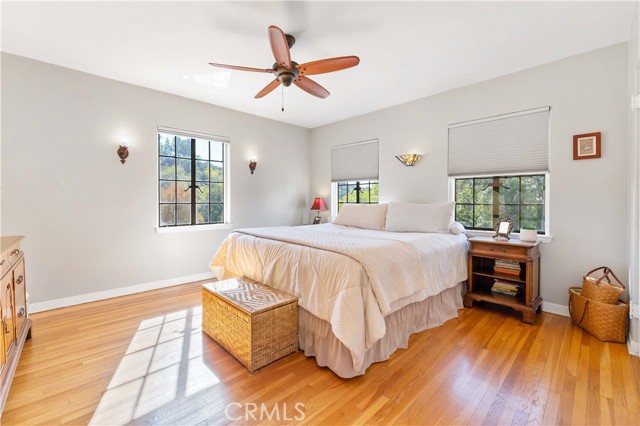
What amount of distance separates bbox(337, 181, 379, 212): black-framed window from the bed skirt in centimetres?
220

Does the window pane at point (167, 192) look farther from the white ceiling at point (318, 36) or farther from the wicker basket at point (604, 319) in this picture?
the wicker basket at point (604, 319)

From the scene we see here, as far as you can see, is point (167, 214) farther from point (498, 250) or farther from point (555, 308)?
point (555, 308)

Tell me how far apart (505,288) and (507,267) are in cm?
23

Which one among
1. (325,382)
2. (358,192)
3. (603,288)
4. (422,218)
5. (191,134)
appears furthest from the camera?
(358,192)

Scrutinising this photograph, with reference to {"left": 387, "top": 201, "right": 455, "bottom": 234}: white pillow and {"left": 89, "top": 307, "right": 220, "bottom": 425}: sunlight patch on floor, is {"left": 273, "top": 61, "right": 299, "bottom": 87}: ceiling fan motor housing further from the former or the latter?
{"left": 89, "top": 307, "right": 220, "bottom": 425}: sunlight patch on floor

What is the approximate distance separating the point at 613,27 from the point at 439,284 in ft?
8.28

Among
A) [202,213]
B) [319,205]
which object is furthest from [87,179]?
[319,205]

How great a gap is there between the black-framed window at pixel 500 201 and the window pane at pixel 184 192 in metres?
3.64

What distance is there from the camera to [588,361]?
6.56 ft

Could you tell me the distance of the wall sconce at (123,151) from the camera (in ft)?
11.0

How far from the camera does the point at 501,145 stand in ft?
10.5

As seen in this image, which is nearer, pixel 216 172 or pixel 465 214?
pixel 465 214

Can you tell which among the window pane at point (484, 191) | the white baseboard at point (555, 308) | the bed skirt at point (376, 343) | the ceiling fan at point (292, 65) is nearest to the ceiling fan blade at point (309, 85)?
the ceiling fan at point (292, 65)

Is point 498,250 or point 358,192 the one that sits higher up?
point 358,192
